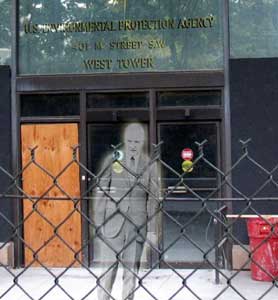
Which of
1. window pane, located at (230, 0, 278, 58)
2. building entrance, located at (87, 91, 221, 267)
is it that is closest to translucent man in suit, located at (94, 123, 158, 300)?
building entrance, located at (87, 91, 221, 267)

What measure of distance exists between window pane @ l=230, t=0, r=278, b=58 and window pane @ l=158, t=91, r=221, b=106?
0.66 meters

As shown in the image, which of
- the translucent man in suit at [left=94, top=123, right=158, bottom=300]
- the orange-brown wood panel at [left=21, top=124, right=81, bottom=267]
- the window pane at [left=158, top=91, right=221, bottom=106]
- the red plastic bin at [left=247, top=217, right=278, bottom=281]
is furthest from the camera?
the orange-brown wood panel at [left=21, top=124, right=81, bottom=267]

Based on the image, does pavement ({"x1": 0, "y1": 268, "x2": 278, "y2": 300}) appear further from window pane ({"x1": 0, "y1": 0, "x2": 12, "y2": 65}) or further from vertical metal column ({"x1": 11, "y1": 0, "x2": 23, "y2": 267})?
window pane ({"x1": 0, "y1": 0, "x2": 12, "y2": 65})

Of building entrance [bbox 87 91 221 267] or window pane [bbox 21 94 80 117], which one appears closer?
building entrance [bbox 87 91 221 267]

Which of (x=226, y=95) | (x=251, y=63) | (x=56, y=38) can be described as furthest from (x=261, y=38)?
(x=56, y=38)

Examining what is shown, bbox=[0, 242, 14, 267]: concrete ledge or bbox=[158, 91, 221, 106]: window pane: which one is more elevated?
bbox=[158, 91, 221, 106]: window pane

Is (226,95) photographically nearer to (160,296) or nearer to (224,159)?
(224,159)

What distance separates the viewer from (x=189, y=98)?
28.3 ft

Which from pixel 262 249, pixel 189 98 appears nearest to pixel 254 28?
pixel 189 98

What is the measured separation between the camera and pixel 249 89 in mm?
8430

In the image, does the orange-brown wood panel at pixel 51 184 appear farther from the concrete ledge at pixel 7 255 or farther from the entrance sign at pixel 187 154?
the entrance sign at pixel 187 154

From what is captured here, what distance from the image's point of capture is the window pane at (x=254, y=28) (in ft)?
27.7

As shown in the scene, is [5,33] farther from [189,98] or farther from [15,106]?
[189,98]

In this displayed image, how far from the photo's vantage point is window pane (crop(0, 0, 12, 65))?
8.84m
